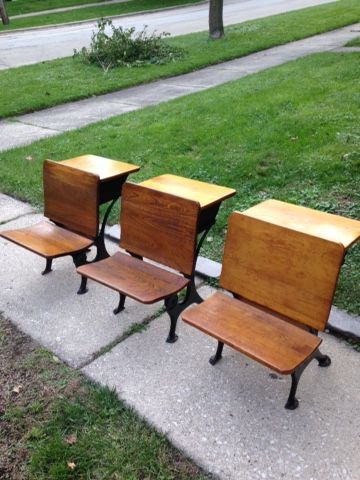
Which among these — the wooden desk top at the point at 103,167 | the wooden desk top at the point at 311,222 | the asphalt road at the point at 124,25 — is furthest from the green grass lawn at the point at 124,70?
the wooden desk top at the point at 311,222

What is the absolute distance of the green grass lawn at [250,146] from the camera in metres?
4.99

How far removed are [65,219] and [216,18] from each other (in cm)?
1197

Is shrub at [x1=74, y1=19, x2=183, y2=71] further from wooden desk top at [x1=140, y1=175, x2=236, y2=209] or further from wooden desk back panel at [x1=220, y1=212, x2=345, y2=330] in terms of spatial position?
wooden desk back panel at [x1=220, y1=212, x2=345, y2=330]

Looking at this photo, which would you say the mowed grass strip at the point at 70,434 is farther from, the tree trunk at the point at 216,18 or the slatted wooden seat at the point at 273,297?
the tree trunk at the point at 216,18

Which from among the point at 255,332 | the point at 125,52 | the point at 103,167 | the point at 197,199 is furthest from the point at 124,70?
the point at 255,332

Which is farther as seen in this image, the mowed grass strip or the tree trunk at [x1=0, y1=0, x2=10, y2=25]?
the tree trunk at [x1=0, y1=0, x2=10, y2=25]

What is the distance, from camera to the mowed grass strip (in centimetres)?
246

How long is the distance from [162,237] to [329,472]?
1.73 meters

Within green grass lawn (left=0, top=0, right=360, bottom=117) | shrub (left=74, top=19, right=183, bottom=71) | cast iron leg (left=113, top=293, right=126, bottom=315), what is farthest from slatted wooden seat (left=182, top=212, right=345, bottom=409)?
shrub (left=74, top=19, right=183, bottom=71)

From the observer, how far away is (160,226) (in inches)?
137

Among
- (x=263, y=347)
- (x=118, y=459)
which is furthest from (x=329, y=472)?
(x=118, y=459)

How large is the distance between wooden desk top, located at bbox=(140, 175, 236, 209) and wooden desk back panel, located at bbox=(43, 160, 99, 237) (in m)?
0.44

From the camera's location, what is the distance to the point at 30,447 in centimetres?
260

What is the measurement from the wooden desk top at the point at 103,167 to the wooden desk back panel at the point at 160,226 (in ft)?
1.38
